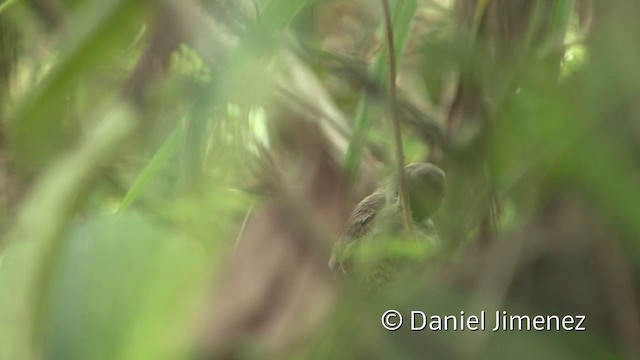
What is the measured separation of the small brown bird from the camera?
29 centimetres

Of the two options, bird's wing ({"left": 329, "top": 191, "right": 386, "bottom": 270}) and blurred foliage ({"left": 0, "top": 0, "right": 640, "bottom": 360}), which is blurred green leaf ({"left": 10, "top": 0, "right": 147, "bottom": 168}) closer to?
blurred foliage ({"left": 0, "top": 0, "right": 640, "bottom": 360})

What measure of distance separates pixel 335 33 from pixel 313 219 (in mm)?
337

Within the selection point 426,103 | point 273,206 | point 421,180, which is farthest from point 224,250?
point 426,103

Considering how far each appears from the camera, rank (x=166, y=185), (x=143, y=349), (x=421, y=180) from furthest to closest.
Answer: (x=166, y=185) < (x=421, y=180) < (x=143, y=349)

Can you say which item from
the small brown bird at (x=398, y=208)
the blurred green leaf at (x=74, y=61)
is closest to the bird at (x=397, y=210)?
the small brown bird at (x=398, y=208)

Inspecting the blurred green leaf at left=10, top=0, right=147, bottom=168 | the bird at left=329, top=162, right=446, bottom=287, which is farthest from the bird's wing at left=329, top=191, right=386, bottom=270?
the blurred green leaf at left=10, top=0, right=147, bottom=168

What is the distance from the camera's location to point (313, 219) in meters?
0.18

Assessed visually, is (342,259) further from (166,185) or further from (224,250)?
(166,185)
